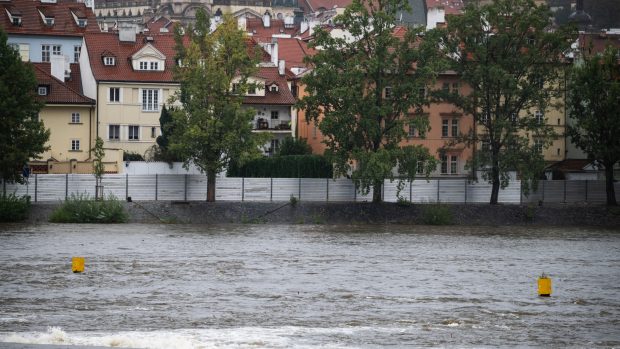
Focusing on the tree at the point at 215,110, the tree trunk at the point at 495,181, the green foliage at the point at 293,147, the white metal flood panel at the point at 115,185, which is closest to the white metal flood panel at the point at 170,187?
the tree at the point at 215,110

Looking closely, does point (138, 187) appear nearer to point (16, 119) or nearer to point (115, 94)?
point (16, 119)

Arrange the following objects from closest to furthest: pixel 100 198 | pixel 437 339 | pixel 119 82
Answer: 1. pixel 437 339
2. pixel 100 198
3. pixel 119 82

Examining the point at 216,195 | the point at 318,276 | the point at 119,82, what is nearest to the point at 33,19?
the point at 119,82

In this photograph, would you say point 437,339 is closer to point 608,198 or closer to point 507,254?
point 507,254

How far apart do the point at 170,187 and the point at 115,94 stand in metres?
21.5

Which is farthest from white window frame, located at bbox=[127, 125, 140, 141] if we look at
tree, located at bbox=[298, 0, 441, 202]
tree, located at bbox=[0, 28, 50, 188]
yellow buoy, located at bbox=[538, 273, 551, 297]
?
yellow buoy, located at bbox=[538, 273, 551, 297]

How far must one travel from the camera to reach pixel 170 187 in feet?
275

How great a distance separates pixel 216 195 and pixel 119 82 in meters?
22.2

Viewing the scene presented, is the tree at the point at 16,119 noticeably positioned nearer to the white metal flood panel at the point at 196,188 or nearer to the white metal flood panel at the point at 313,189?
the white metal flood panel at the point at 196,188

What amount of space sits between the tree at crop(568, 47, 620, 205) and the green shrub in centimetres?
1179

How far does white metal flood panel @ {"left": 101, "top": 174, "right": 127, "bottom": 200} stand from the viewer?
81.9 meters

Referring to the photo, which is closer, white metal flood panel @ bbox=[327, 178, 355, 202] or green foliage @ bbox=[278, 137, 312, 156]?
white metal flood panel @ bbox=[327, 178, 355, 202]

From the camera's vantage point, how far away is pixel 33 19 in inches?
4815

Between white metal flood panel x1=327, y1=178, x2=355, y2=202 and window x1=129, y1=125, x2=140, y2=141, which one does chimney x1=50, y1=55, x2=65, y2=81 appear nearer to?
window x1=129, y1=125, x2=140, y2=141
